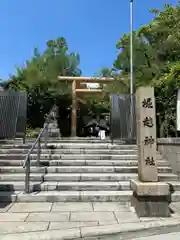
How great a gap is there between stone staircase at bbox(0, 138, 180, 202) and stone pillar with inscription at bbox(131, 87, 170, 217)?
1169 millimetres

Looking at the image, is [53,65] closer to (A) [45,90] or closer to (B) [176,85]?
(A) [45,90]

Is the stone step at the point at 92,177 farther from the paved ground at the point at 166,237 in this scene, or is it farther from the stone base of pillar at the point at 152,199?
the paved ground at the point at 166,237

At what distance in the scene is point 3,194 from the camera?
666 centimetres

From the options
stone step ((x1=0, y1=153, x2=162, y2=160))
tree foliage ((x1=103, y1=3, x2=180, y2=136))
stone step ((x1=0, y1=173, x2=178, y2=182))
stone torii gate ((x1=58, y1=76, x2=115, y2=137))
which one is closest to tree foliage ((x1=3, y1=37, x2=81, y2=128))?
stone torii gate ((x1=58, y1=76, x2=115, y2=137))

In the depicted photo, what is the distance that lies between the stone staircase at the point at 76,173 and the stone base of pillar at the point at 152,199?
1.15 m

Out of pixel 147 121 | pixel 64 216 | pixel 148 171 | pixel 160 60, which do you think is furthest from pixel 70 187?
pixel 160 60

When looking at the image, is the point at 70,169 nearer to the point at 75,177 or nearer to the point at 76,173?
the point at 76,173

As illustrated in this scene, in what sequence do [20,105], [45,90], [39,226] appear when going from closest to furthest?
[39,226]
[20,105]
[45,90]

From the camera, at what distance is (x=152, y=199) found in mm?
5457

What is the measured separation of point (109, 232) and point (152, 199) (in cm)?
125

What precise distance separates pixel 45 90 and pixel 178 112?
1710 centimetres

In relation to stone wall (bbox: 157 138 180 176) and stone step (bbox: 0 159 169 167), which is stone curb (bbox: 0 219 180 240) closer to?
stone wall (bbox: 157 138 180 176)

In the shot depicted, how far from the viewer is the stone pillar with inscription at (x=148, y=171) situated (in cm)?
540

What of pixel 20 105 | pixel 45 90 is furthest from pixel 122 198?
pixel 45 90
